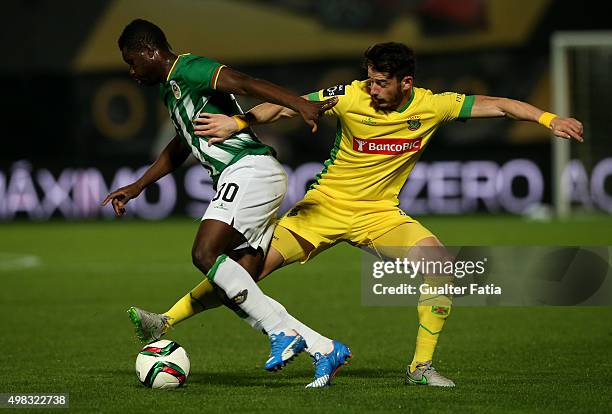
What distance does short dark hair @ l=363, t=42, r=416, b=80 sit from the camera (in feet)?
22.0

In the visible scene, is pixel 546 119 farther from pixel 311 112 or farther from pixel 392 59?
pixel 311 112

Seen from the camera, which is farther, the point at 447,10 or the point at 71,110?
the point at 71,110

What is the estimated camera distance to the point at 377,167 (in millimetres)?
7086

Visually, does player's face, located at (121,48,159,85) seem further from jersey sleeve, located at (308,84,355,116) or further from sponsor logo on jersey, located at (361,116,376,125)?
sponsor logo on jersey, located at (361,116,376,125)

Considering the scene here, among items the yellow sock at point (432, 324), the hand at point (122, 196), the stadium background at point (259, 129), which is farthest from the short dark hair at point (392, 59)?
the stadium background at point (259, 129)

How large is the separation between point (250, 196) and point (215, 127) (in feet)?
1.36

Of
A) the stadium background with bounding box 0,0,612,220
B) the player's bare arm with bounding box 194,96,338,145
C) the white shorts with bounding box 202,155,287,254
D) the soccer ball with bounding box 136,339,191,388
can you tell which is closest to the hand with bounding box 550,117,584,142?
the player's bare arm with bounding box 194,96,338,145

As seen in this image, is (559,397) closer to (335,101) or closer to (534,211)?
(335,101)

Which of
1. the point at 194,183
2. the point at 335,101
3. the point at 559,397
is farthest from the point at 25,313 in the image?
the point at 194,183

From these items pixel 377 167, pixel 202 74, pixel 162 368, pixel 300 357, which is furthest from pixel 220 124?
pixel 300 357

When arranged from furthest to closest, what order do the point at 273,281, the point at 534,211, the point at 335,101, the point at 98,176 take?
1. the point at 98,176
2. the point at 534,211
3. the point at 273,281
4. the point at 335,101

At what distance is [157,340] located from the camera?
6891mm

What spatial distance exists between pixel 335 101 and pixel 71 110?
1703cm

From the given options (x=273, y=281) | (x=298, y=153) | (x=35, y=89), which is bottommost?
(x=273, y=281)
